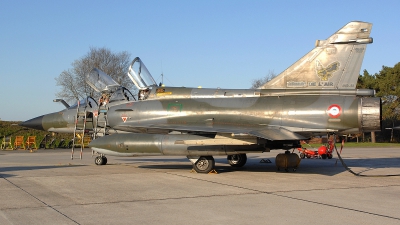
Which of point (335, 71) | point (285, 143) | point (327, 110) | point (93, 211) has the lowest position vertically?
point (93, 211)

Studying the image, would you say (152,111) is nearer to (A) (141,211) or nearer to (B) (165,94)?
(B) (165,94)

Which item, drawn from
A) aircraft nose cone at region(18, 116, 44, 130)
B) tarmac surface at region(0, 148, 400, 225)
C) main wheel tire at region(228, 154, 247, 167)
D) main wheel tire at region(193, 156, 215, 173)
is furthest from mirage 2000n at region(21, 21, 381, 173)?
aircraft nose cone at region(18, 116, 44, 130)

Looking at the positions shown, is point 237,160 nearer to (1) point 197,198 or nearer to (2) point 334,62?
(2) point 334,62

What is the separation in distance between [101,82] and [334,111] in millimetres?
9092

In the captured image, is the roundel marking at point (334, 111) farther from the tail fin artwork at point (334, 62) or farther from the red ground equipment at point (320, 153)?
the red ground equipment at point (320, 153)

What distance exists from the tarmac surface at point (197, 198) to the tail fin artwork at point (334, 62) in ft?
9.10

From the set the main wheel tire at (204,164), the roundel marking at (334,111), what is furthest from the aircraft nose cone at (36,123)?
the roundel marking at (334,111)

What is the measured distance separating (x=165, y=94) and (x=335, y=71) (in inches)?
216

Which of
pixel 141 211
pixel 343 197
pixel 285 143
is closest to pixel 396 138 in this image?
pixel 285 143

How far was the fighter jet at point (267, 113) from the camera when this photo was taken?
12055 mm

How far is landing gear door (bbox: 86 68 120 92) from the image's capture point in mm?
16650

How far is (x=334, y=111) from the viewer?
1206 centimetres

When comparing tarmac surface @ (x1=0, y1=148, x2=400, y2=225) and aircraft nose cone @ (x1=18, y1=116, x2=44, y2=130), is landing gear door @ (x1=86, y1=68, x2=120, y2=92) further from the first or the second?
tarmac surface @ (x1=0, y1=148, x2=400, y2=225)

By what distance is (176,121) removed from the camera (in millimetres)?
13844
